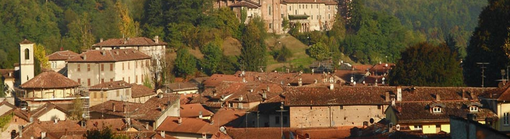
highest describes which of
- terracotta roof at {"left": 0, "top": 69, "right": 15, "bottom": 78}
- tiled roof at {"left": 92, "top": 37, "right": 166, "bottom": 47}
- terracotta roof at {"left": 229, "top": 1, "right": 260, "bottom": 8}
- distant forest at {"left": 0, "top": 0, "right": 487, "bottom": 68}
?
terracotta roof at {"left": 229, "top": 1, "right": 260, "bottom": 8}

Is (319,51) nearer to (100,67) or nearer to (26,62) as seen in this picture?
Answer: (100,67)

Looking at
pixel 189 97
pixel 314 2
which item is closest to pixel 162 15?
pixel 314 2

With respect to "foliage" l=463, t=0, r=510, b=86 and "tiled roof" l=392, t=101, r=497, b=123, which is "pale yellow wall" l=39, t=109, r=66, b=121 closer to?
"foliage" l=463, t=0, r=510, b=86

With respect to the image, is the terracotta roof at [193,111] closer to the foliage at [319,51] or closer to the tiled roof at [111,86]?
the tiled roof at [111,86]

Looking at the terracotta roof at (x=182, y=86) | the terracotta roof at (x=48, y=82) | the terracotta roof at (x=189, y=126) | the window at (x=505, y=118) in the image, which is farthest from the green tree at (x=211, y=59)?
the window at (x=505, y=118)

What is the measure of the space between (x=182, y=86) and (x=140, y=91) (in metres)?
9.95

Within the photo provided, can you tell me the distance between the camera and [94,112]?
2795 inches

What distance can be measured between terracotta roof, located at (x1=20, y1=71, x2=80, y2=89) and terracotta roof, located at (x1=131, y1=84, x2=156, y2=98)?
22.1ft

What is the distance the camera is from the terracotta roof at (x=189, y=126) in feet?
186

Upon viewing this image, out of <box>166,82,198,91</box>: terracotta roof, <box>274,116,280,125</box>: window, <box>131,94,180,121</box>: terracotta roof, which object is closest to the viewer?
<box>274,116,280,125</box>: window

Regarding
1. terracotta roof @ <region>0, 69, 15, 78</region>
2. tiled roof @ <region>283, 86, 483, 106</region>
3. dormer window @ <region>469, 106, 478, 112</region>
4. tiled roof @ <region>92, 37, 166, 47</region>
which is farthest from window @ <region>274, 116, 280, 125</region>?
tiled roof @ <region>92, 37, 166, 47</region>

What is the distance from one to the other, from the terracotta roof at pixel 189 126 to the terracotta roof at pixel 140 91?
834 inches

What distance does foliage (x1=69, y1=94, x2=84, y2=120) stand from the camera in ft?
223

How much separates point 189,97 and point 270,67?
1296 inches
